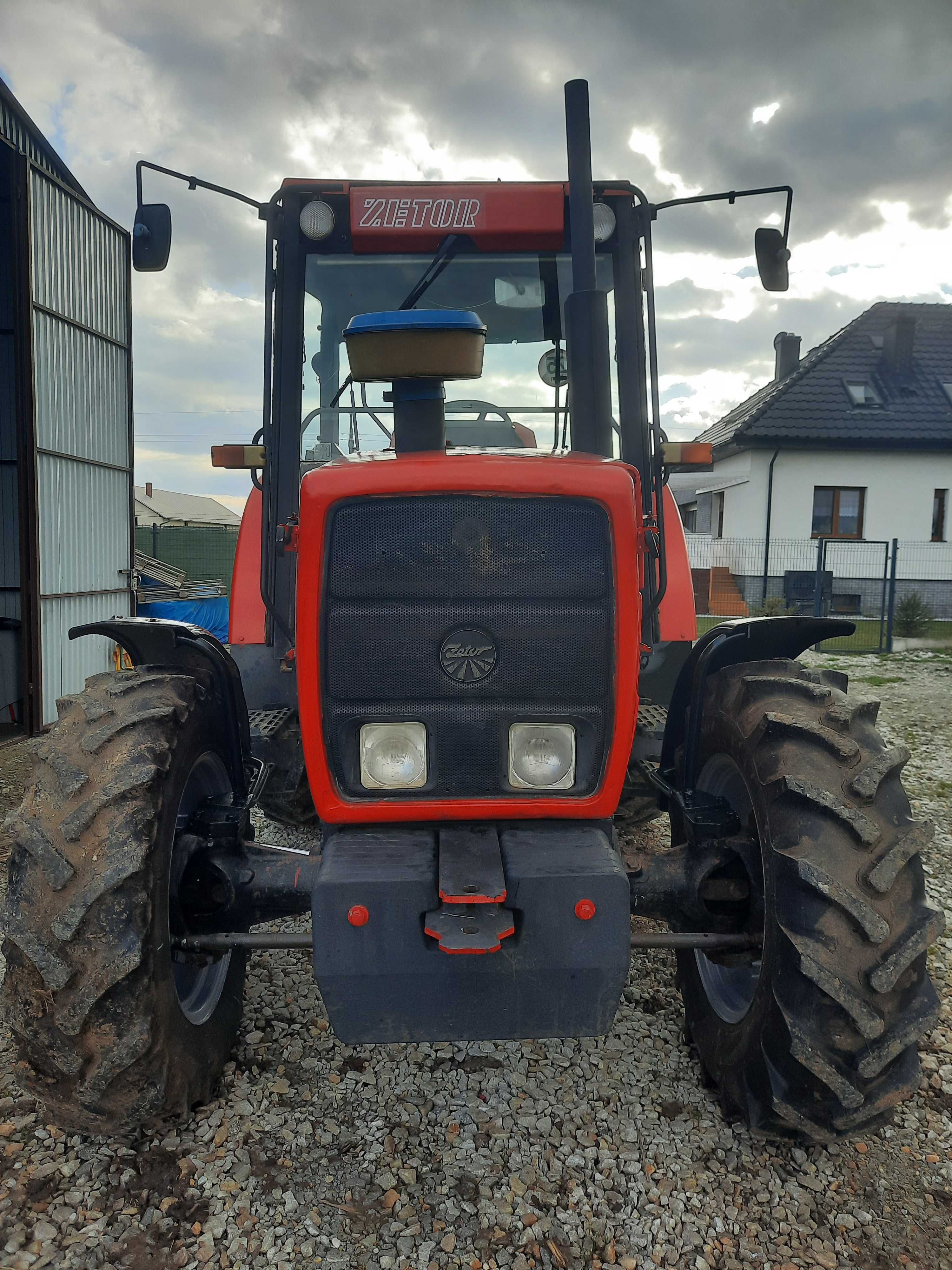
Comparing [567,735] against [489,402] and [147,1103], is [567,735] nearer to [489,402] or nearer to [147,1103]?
[147,1103]

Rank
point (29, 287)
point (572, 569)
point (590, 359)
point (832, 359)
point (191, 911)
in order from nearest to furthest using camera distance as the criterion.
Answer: point (572, 569)
point (191, 911)
point (590, 359)
point (29, 287)
point (832, 359)

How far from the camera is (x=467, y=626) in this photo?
226 cm

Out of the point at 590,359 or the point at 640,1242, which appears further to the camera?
the point at 590,359

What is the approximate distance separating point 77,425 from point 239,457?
18.7 feet

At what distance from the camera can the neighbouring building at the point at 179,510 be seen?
49.2m

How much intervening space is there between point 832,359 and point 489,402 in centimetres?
2132

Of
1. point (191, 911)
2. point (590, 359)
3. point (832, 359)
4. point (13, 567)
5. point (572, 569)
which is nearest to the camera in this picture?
point (572, 569)

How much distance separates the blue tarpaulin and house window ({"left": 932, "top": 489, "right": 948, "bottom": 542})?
17.0 m

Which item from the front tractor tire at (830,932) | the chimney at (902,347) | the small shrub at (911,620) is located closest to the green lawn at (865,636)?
the small shrub at (911,620)

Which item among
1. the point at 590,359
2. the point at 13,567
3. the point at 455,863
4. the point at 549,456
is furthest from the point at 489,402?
the point at 13,567

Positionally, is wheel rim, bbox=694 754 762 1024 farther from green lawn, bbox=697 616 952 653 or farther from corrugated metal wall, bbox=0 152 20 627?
green lawn, bbox=697 616 952 653

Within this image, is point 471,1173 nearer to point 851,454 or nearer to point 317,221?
point 317,221

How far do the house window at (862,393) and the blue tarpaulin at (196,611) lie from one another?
53.5ft

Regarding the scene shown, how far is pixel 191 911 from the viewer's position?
2439 millimetres
